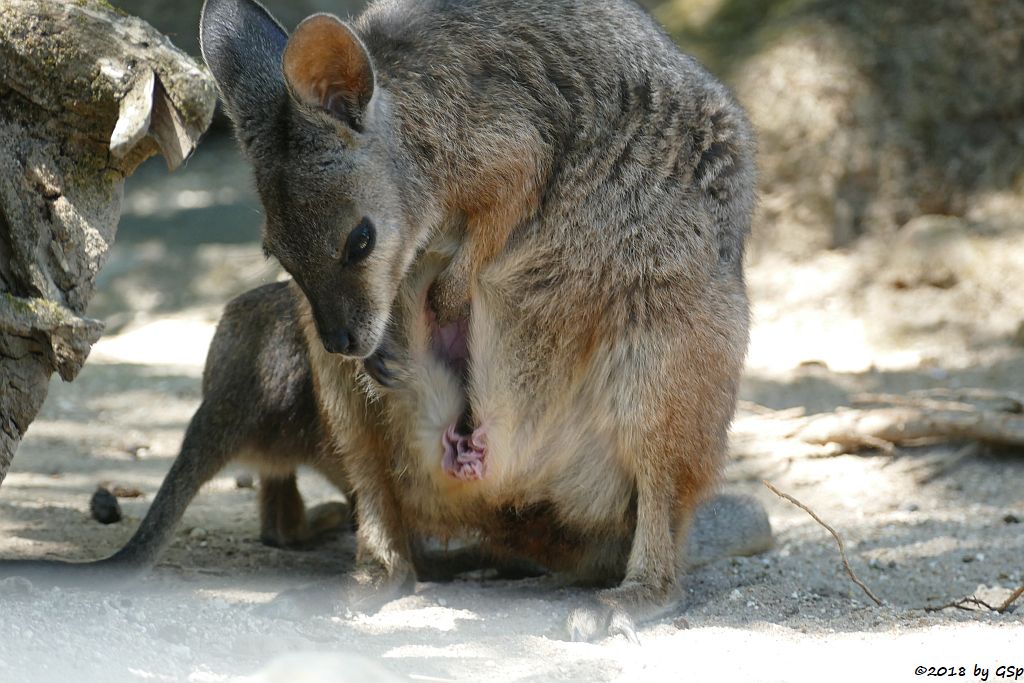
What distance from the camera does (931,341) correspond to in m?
9.09

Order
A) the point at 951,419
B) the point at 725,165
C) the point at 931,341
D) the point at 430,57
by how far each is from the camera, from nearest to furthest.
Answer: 1. the point at 430,57
2. the point at 725,165
3. the point at 951,419
4. the point at 931,341

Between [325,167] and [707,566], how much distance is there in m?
2.47

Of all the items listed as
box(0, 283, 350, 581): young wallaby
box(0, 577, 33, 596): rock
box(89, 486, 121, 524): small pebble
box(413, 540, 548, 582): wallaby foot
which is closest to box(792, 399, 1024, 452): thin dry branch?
box(413, 540, 548, 582): wallaby foot

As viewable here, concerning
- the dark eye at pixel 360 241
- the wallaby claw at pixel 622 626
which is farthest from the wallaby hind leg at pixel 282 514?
the wallaby claw at pixel 622 626

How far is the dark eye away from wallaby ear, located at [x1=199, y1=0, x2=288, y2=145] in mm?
A: 477

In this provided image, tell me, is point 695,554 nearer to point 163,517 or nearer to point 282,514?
point 282,514

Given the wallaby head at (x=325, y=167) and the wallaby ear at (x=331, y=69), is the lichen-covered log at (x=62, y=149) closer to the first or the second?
the wallaby head at (x=325, y=167)

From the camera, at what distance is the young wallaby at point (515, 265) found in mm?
4602

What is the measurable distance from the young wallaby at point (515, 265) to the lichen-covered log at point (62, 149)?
276 millimetres

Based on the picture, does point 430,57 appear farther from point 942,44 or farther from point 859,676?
point 942,44

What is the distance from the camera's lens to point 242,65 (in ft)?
15.2

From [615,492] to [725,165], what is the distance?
1367 mm

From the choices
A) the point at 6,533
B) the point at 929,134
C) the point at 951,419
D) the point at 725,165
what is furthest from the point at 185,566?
the point at 929,134

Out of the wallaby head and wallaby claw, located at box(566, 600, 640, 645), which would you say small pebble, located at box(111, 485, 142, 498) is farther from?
wallaby claw, located at box(566, 600, 640, 645)
